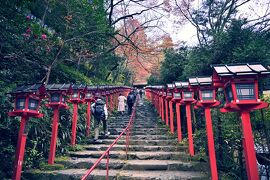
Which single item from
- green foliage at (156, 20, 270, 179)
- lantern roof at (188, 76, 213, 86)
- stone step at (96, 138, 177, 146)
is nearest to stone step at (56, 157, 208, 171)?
green foliage at (156, 20, 270, 179)

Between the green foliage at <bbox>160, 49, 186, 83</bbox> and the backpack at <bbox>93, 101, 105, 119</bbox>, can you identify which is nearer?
the backpack at <bbox>93, 101, 105, 119</bbox>

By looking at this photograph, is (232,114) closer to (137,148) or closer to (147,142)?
(147,142)

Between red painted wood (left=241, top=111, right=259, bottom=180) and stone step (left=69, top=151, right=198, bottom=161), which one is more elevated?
red painted wood (left=241, top=111, right=259, bottom=180)

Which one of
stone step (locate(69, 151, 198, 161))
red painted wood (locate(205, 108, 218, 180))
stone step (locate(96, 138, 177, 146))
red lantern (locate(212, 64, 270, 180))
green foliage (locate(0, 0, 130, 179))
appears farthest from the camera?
stone step (locate(96, 138, 177, 146))

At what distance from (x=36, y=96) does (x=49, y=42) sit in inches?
144

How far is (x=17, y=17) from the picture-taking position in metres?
6.15

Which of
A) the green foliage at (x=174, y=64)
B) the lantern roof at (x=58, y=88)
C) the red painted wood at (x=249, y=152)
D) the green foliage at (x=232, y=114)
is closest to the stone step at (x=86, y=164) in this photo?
the lantern roof at (x=58, y=88)

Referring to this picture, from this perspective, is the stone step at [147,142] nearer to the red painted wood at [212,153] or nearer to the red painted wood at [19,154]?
the red painted wood at [212,153]

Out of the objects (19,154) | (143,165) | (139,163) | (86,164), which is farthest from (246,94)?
(86,164)

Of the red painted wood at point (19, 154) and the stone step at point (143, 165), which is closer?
the red painted wood at point (19, 154)

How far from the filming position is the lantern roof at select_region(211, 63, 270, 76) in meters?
3.66

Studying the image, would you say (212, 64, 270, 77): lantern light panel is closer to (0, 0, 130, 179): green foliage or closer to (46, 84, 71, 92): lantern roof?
(46, 84, 71, 92): lantern roof

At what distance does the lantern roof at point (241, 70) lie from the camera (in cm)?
366

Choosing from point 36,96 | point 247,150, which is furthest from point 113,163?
point 247,150
